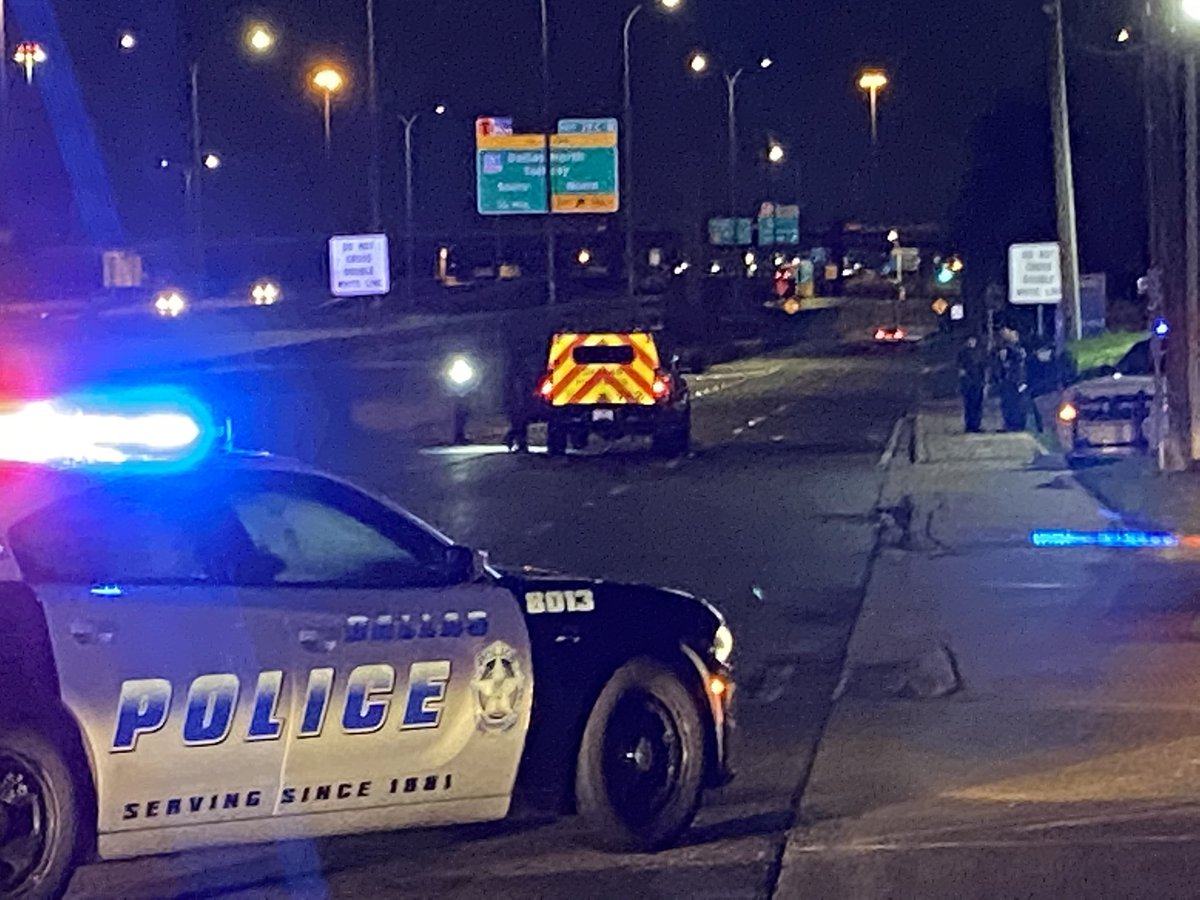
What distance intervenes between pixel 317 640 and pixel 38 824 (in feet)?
3.43

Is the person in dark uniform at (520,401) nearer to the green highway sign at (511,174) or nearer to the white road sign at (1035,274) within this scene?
the white road sign at (1035,274)

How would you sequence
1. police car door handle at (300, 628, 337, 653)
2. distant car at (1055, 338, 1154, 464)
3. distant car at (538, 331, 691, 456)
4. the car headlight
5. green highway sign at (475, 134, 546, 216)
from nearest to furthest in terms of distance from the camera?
police car door handle at (300, 628, 337, 653)
the car headlight
distant car at (1055, 338, 1154, 464)
distant car at (538, 331, 691, 456)
green highway sign at (475, 134, 546, 216)

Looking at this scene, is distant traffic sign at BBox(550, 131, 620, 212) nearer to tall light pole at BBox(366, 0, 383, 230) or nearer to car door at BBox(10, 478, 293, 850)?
tall light pole at BBox(366, 0, 383, 230)

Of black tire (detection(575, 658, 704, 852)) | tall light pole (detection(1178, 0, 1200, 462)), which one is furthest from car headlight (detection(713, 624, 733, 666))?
tall light pole (detection(1178, 0, 1200, 462))

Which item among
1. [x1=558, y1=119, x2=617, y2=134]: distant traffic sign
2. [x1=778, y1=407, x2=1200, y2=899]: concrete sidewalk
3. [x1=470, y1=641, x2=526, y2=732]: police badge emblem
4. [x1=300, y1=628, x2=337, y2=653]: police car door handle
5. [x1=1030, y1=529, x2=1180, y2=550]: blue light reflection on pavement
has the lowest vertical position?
[x1=778, y1=407, x2=1200, y2=899]: concrete sidewalk

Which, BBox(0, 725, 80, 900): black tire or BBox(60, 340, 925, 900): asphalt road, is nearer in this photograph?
BBox(0, 725, 80, 900): black tire

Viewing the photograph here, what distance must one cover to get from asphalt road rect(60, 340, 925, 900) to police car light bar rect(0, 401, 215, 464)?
144 cm

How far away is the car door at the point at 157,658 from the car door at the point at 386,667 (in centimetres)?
13

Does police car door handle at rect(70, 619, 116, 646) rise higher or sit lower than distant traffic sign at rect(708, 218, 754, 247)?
lower

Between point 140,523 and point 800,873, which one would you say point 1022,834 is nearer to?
point 800,873

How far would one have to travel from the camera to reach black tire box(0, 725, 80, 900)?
23.4ft

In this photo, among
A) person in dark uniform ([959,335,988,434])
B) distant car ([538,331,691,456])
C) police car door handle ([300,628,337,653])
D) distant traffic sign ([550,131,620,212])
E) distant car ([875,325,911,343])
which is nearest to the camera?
police car door handle ([300,628,337,653])

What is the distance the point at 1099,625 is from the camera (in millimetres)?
14469

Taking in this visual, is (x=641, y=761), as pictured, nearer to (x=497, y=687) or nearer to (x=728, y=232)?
(x=497, y=687)
